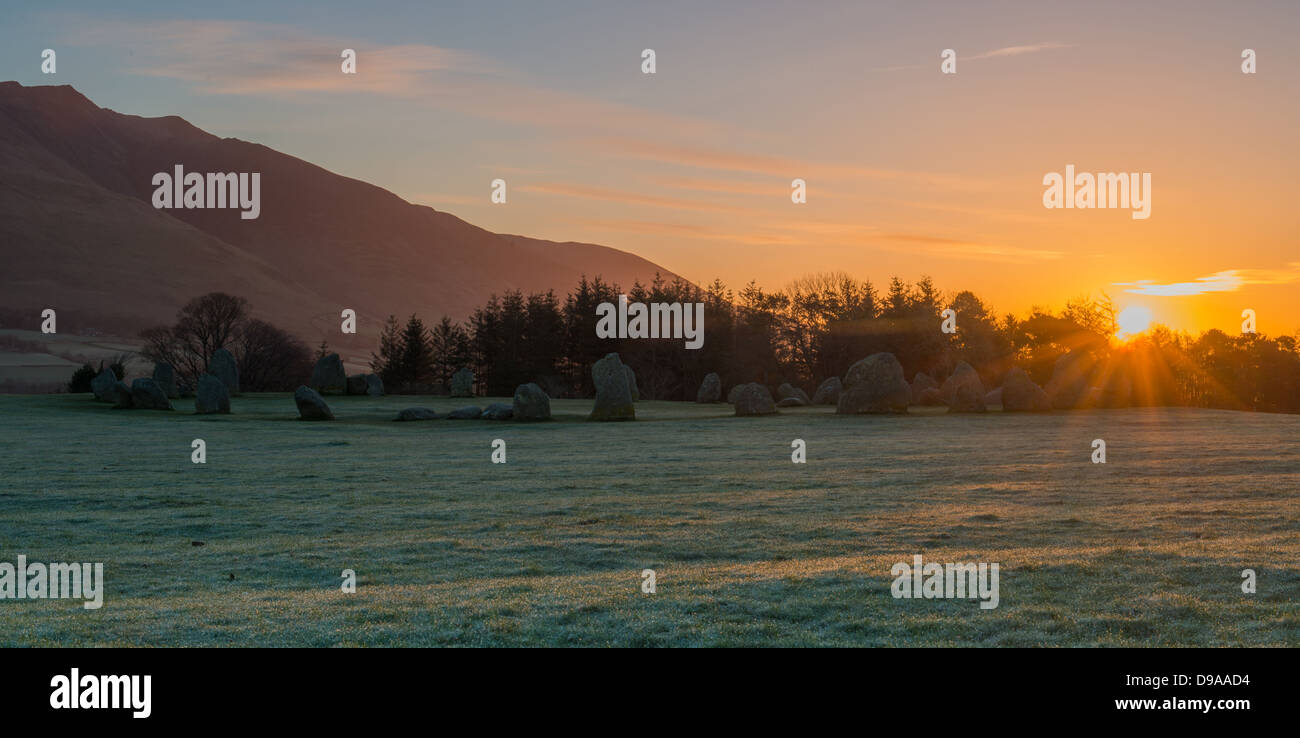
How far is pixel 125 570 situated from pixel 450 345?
57125 mm

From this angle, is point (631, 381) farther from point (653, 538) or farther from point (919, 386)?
point (653, 538)

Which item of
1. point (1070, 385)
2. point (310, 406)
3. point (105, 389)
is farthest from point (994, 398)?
point (105, 389)

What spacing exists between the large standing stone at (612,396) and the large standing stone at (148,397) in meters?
16.7

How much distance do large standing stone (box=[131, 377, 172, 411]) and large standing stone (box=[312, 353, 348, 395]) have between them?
13.0 metres

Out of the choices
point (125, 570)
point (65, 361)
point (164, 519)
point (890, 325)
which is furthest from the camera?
point (65, 361)

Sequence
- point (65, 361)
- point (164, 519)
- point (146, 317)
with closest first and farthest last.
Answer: point (164, 519) < point (65, 361) < point (146, 317)

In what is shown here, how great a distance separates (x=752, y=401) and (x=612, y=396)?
578 centimetres

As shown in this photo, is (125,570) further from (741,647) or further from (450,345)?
(450,345)

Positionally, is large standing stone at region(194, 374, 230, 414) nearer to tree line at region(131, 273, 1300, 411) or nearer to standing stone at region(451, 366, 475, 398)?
standing stone at region(451, 366, 475, 398)

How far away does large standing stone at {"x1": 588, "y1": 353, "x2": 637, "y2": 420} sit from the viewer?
34.9 metres

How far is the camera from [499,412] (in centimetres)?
3519

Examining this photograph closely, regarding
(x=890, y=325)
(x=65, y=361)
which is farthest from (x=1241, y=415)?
(x=65, y=361)

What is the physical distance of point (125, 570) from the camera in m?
9.91
